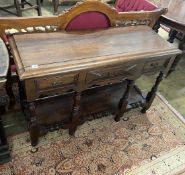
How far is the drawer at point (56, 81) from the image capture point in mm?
1294

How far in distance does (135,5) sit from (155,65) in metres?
1.01

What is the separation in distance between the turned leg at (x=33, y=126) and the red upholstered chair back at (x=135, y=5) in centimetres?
157

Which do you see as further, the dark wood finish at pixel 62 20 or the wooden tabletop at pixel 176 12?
the wooden tabletop at pixel 176 12

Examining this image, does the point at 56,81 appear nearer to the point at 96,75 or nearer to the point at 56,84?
the point at 56,84

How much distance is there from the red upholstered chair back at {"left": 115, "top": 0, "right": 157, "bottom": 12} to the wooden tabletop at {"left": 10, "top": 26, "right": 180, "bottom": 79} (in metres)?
0.58

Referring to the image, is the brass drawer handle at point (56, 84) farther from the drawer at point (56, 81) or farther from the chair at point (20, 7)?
the chair at point (20, 7)

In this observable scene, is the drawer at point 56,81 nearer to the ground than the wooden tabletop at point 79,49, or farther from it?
nearer to the ground

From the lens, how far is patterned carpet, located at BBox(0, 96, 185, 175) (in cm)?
167

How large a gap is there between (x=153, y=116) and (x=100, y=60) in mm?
1096

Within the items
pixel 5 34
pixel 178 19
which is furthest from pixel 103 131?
pixel 178 19

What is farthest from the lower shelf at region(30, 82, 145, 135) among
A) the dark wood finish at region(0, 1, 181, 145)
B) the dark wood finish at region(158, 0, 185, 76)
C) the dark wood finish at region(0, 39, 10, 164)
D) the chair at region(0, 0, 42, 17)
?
the chair at region(0, 0, 42, 17)

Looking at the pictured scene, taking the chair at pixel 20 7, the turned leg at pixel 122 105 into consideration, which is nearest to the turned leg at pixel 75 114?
the turned leg at pixel 122 105

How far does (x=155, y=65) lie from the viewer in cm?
171

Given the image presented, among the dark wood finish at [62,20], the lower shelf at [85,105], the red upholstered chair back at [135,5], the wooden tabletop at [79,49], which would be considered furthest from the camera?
the red upholstered chair back at [135,5]
